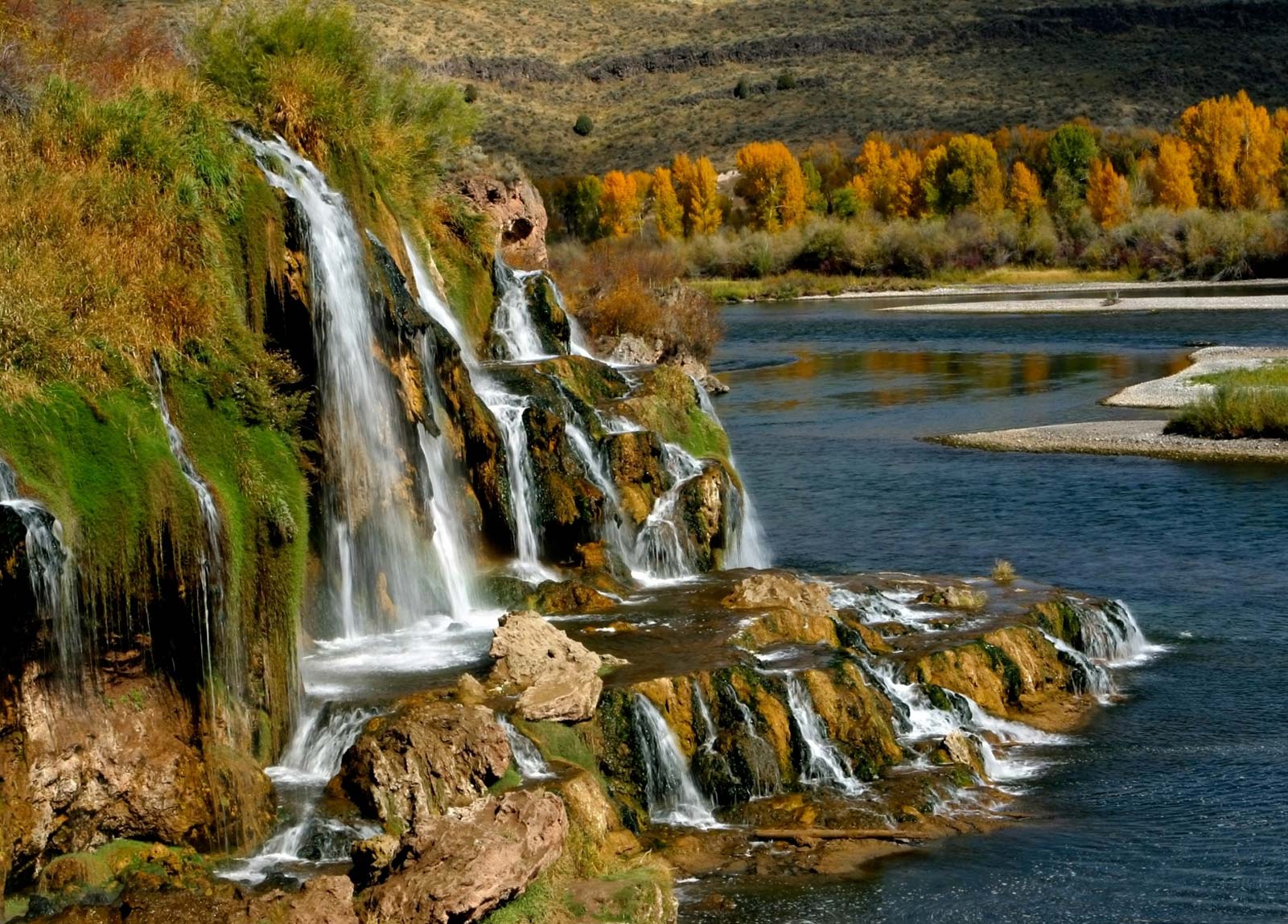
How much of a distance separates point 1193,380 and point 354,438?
3561 centimetres

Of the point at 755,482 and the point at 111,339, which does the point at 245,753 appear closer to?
the point at 111,339

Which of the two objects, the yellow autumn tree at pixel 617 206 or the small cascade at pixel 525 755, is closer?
the small cascade at pixel 525 755

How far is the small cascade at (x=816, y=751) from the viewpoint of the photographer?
713 inches

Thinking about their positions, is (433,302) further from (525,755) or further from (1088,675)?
(525,755)

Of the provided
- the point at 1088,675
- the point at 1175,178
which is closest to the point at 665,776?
the point at 1088,675

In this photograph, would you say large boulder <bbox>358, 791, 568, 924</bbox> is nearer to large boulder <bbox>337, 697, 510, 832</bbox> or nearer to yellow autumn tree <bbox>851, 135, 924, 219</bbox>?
large boulder <bbox>337, 697, 510, 832</bbox>

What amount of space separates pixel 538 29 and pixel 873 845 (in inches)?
6464

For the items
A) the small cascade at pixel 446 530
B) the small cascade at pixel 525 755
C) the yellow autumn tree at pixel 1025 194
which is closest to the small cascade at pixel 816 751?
the small cascade at pixel 525 755

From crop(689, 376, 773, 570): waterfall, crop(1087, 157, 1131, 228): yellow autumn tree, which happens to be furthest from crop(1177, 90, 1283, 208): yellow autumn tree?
crop(689, 376, 773, 570): waterfall

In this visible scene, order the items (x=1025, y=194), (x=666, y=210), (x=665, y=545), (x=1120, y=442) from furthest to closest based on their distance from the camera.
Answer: (x=666, y=210) < (x=1025, y=194) < (x=1120, y=442) < (x=665, y=545)

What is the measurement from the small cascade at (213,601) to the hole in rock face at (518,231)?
23.8 m

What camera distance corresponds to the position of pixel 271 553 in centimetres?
1709

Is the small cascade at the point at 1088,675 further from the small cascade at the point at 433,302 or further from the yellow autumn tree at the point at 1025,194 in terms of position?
the yellow autumn tree at the point at 1025,194

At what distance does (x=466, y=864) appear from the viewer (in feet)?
42.4
